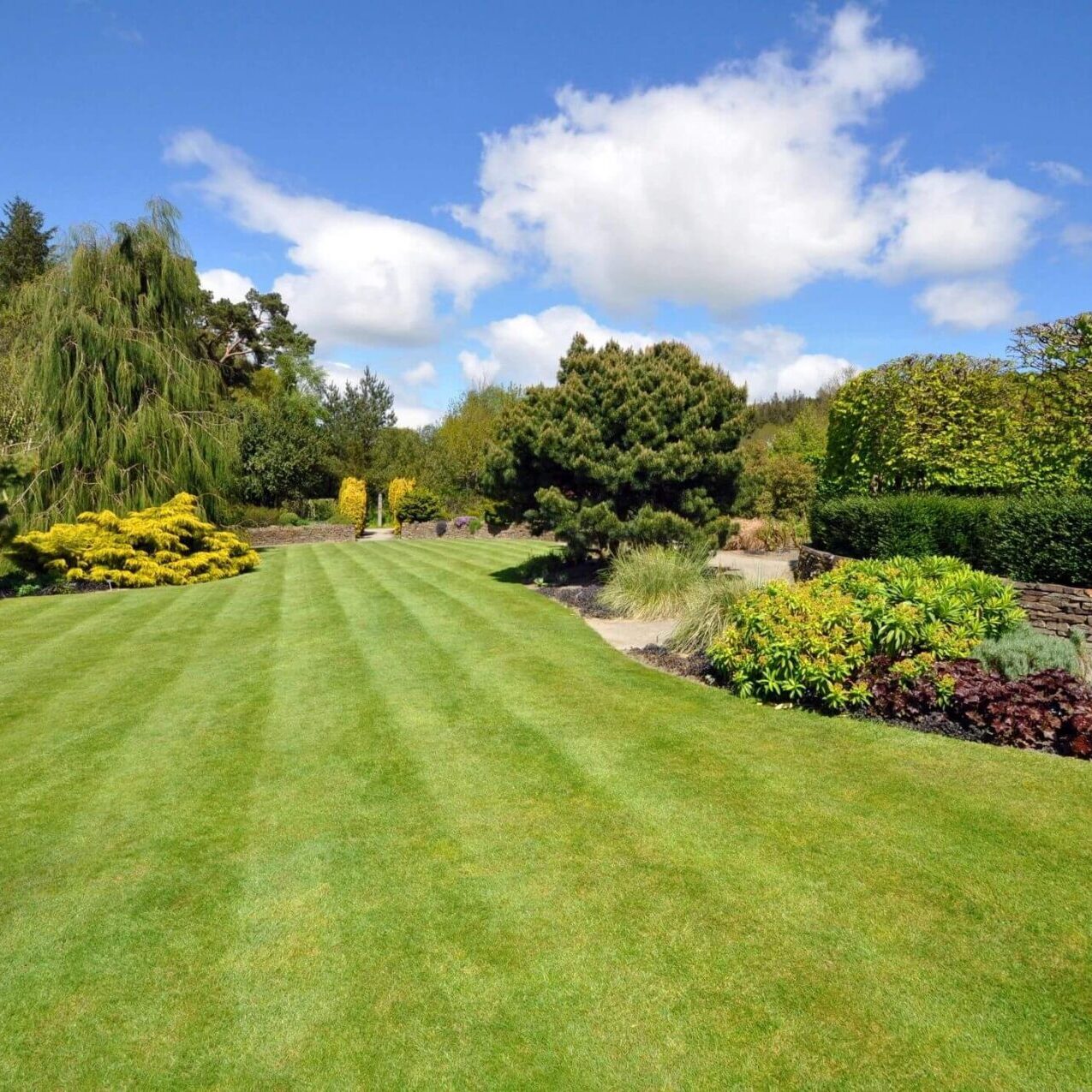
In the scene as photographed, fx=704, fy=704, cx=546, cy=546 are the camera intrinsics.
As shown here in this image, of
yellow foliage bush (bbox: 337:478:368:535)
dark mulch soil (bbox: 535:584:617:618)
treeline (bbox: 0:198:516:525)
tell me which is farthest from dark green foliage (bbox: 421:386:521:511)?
dark mulch soil (bbox: 535:584:617:618)

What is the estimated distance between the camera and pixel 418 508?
1361 inches

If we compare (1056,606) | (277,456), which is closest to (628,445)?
(1056,606)

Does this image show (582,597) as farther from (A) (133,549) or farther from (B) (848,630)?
(A) (133,549)

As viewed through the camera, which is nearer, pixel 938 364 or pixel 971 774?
pixel 971 774

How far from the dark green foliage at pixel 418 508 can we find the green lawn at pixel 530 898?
89.4 feet

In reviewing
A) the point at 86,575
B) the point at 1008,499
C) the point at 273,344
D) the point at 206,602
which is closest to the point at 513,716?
the point at 1008,499

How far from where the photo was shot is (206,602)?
13.8m

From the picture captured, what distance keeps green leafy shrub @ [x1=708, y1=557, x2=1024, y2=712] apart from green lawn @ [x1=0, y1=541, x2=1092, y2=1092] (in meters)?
0.45

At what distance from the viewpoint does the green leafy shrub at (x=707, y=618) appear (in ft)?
30.1

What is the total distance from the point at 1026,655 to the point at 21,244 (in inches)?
2311

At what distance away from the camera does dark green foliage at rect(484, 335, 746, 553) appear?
13594 mm

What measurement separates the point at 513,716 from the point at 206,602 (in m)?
9.46

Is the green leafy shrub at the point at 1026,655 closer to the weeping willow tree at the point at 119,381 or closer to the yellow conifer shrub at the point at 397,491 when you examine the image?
the weeping willow tree at the point at 119,381

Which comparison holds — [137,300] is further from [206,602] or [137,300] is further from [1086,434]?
[1086,434]
